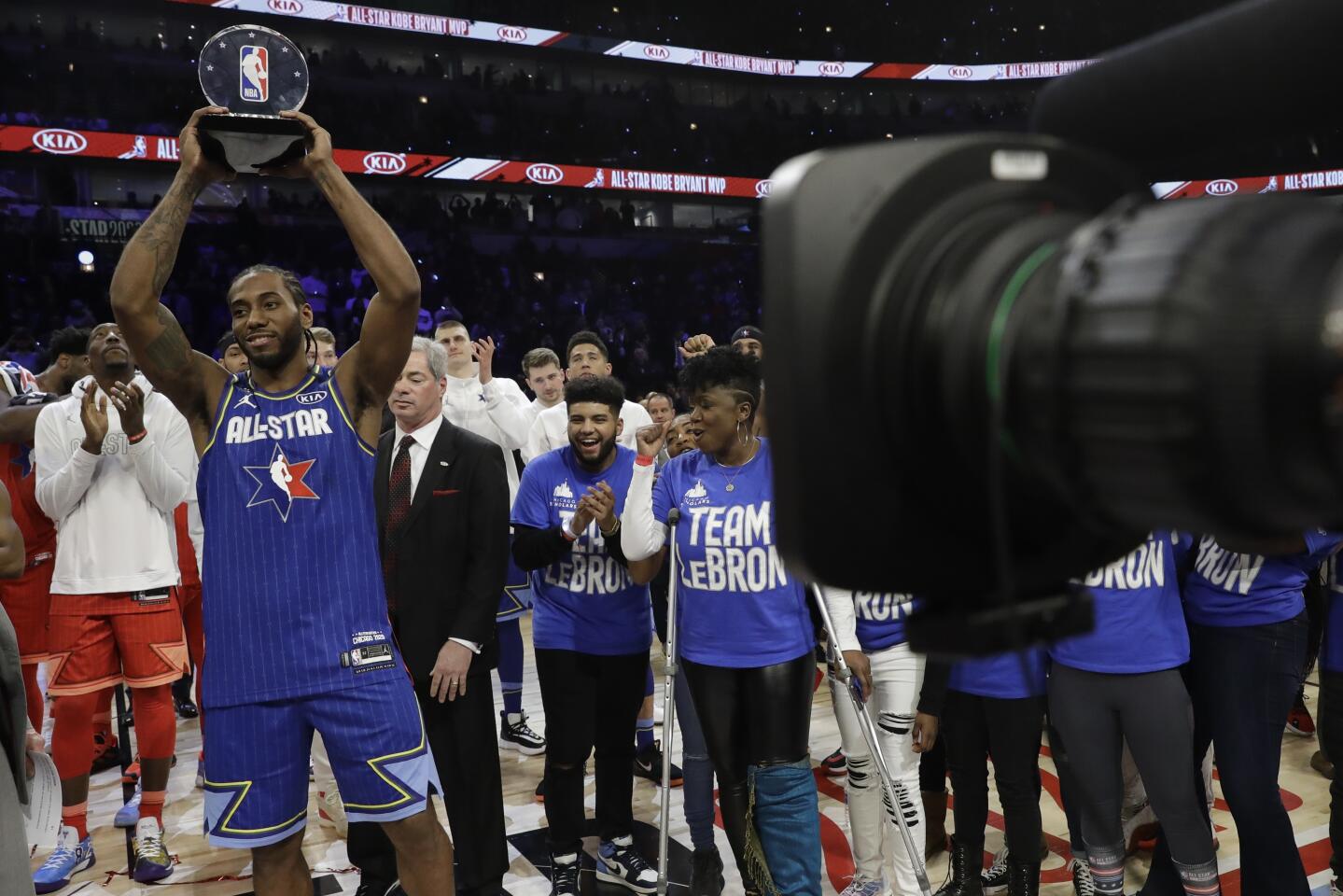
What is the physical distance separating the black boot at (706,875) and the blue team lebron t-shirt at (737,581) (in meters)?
0.71

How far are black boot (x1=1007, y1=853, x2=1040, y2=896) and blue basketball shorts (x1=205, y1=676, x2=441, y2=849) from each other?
1.64 m

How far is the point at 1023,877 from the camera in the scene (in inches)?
111

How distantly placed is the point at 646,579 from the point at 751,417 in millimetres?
642

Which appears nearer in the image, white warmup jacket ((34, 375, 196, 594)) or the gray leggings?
the gray leggings

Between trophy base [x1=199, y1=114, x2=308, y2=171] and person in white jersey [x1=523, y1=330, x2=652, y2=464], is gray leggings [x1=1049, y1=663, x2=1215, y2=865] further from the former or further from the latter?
person in white jersey [x1=523, y1=330, x2=652, y2=464]

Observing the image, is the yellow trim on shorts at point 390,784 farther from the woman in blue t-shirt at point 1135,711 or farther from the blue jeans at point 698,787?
the woman in blue t-shirt at point 1135,711

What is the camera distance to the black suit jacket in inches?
120

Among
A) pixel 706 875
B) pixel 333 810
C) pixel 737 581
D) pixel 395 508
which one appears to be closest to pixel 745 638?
pixel 737 581

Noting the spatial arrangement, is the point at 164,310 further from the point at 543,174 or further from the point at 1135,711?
the point at 543,174

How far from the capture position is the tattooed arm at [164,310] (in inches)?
90.2

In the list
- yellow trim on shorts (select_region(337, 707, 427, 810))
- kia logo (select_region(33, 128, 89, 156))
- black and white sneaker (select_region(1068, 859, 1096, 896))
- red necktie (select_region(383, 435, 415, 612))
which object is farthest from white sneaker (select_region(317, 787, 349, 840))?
kia logo (select_region(33, 128, 89, 156))

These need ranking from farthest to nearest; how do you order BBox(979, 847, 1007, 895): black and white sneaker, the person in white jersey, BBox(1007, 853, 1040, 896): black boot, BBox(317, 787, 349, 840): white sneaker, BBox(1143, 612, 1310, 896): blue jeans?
1. the person in white jersey
2. BBox(317, 787, 349, 840): white sneaker
3. BBox(979, 847, 1007, 895): black and white sneaker
4. BBox(1007, 853, 1040, 896): black boot
5. BBox(1143, 612, 1310, 896): blue jeans

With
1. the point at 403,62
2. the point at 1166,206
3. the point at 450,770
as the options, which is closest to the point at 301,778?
the point at 450,770

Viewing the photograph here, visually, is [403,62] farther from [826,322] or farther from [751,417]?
[826,322]
